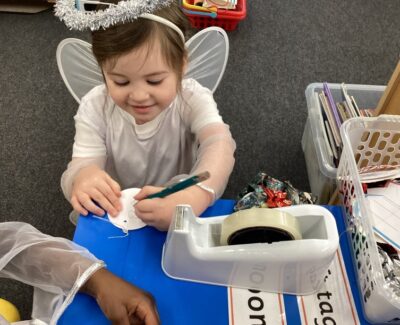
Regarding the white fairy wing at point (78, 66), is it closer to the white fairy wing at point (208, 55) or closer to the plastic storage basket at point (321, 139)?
the white fairy wing at point (208, 55)

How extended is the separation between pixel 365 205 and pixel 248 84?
1.10 meters

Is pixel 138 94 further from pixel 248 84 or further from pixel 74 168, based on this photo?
pixel 248 84

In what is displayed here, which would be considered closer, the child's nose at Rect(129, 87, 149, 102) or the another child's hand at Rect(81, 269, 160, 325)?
the another child's hand at Rect(81, 269, 160, 325)

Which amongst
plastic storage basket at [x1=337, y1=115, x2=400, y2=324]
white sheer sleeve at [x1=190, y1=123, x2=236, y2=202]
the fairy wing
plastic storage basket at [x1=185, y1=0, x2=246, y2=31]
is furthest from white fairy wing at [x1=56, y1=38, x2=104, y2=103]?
plastic storage basket at [x1=185, y1=0, x2=246, y2=31]

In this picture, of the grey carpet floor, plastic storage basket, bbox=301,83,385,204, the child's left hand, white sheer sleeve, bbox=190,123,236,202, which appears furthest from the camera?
the grey carpet floor

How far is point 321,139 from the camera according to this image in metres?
1.12

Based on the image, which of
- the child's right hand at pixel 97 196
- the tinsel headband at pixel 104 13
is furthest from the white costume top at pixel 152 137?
the tinsel headband at pixel 104 13

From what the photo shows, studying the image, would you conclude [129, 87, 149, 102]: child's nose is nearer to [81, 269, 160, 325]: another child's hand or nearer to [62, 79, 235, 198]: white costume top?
[62, 79, 235, 198]: white costume top

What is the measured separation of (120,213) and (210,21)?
1.24m

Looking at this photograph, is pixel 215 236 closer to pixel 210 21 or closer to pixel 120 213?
pixel 120 213

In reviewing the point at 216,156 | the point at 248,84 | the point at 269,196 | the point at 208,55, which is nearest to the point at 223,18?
the point at 248,84

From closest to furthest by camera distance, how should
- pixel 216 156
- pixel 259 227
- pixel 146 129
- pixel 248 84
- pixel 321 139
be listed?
1. pixel 259 227
2. pixel 216 156
3. pixel 146 129
4. pixel 321 139
5. pixel 248 84

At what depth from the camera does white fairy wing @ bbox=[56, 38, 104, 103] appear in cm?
79

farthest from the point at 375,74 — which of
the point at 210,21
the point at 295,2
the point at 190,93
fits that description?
the point at 190,93
